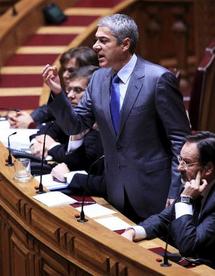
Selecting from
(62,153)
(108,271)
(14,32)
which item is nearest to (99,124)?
(62,153)

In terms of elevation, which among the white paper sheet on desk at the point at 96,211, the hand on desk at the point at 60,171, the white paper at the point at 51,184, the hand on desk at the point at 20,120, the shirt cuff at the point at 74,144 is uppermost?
the shirt cuff at the point at 74,144

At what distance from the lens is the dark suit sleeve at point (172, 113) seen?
293 centimetres

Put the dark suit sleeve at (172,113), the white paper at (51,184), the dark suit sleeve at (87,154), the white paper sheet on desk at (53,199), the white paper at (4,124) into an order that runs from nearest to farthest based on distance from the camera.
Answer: the white paper sheet on desk at (53,199) → the dark suit sleeve at (172,113) → the white paper at (51,184) → the dark suit sleeve at (87,154) → the white paper at (4,124)

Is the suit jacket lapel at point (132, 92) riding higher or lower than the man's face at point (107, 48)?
lower

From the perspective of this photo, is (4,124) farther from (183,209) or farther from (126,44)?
(183,209)

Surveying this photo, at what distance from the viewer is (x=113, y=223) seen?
2.81 m

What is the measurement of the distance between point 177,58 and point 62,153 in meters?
3.31

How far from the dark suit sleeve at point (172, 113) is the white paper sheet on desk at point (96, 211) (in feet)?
0.74

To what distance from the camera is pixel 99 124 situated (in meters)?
3.09

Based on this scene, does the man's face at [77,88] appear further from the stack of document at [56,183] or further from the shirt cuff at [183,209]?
the shirt cuff at [183,209]

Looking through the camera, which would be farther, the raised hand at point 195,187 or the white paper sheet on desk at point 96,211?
the white paper sheet on desk at point 96,211

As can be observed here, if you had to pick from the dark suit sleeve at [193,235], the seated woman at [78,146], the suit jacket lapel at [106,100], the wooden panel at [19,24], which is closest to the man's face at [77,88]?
the seated woman at [78,146]

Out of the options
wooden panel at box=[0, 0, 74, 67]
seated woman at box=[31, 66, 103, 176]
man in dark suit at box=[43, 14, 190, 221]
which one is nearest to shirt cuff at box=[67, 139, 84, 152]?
seated woman at box=[31, 66, 103, 176]

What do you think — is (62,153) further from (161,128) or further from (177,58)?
(177,58)
